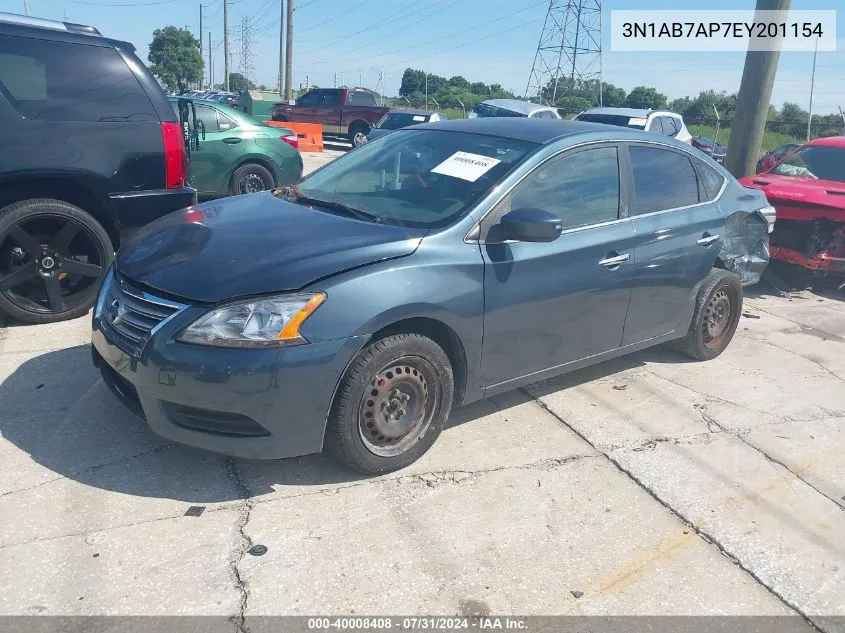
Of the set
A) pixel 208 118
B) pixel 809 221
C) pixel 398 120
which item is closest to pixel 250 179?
pixel 208 118

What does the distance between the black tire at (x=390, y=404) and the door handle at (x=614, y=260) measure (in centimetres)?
125

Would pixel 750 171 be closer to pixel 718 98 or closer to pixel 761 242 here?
pixel 761 242

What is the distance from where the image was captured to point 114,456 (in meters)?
3.49

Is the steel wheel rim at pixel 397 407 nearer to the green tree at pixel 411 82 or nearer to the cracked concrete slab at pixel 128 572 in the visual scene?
the cracked concrete slab at pixel 128 572

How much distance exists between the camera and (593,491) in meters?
3.56

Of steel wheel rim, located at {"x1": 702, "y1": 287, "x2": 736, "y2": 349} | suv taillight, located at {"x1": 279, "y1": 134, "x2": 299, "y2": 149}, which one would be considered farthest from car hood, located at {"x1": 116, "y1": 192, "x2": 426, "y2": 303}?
suv taillight, located at {"x1": 279, "y1": 134, "x2": 299, "y2": 149}

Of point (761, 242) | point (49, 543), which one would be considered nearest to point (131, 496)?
point (49, 543)

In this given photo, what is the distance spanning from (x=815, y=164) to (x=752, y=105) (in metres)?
1.26

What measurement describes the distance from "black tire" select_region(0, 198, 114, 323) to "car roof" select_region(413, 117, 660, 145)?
2422 mm

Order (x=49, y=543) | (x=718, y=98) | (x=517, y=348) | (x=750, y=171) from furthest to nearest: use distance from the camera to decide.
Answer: (x=718, y=98), (x=750, y=171), (x=517, y=348), (x=49, y=543)

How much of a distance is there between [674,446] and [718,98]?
158ft

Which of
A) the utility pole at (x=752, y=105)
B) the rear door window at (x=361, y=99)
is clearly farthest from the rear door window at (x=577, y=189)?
the rear door window at (x=361, y=99)

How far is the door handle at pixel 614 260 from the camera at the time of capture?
13.8ft

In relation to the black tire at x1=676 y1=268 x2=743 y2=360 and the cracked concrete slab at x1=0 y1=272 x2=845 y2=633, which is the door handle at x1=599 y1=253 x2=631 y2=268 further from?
the black tire at x1=676 y1=268 x2=743 y2=360
